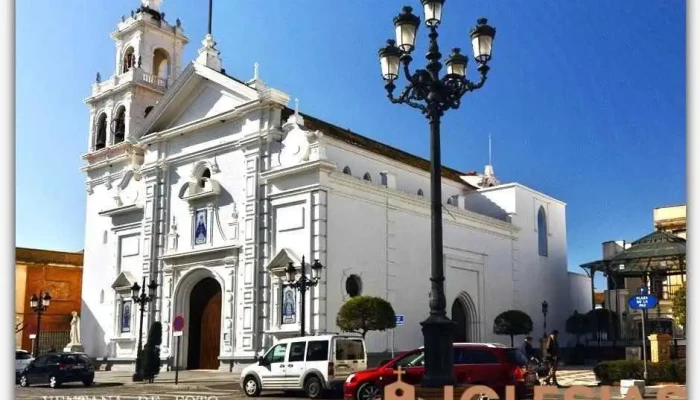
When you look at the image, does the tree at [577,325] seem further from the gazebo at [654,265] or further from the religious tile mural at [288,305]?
the religious tile mural at [288,305]

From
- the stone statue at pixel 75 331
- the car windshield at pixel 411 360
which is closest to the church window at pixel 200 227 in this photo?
the stone statue at pixel 75 331

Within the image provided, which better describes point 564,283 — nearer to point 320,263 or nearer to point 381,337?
point 381,337

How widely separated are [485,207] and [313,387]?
1628 centimetres

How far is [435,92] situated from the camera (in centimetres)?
1115

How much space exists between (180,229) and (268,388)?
12280 millimetres

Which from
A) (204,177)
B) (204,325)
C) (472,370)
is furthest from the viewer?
(204,177)

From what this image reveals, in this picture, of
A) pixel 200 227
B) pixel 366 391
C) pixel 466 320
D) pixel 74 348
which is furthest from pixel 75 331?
pixel 366 391

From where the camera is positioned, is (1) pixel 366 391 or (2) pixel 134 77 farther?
(2) pixel 134 77

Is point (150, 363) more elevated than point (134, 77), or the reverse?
point (134, 77)

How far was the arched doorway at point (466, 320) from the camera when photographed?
27.8m

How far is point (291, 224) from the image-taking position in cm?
2441

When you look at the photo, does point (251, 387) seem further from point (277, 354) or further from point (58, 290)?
point (58, 290)

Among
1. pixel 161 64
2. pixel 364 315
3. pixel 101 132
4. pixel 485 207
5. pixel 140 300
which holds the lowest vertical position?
pixel 364 315

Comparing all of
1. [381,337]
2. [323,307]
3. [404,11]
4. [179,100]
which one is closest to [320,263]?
[323,307]
